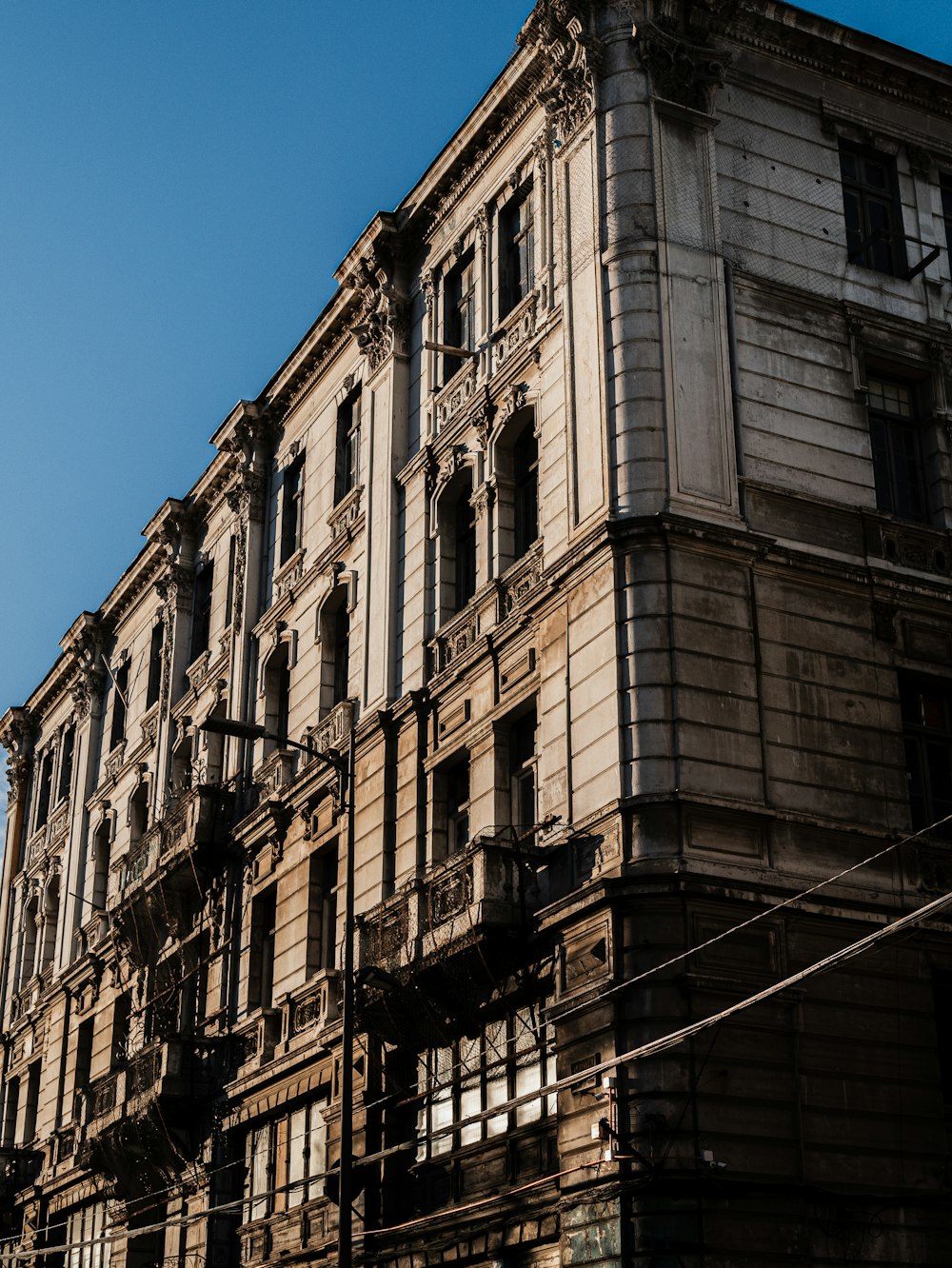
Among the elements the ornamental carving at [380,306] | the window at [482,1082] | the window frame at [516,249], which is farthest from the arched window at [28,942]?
the window frame at [516,249]

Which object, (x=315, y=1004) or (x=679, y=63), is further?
(x=315, y=1004)

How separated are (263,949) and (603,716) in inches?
580

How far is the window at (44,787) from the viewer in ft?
200

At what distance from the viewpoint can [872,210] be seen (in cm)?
3291

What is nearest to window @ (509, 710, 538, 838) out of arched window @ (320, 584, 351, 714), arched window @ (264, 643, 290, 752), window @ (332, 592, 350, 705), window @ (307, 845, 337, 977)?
window @ (307, 845, 337, 977)

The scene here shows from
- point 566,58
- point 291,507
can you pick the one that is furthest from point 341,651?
point 566,58

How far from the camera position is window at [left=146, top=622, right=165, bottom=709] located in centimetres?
5053

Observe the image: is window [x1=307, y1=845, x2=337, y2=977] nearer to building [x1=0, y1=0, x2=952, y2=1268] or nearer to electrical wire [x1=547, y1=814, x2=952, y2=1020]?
building [x1=0, y1=0, x2=952, y2=1268]

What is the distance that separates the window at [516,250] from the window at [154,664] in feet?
64.4

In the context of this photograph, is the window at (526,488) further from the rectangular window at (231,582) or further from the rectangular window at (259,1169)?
the rectangular window at (231,582)

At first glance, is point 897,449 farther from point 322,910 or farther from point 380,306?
point 322,910

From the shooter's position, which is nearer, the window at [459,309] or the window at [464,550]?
the window at [464,550]

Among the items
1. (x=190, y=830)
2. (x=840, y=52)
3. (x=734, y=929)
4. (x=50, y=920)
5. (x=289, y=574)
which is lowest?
(x=734, y=929)

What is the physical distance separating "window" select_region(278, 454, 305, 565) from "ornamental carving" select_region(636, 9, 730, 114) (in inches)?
587
